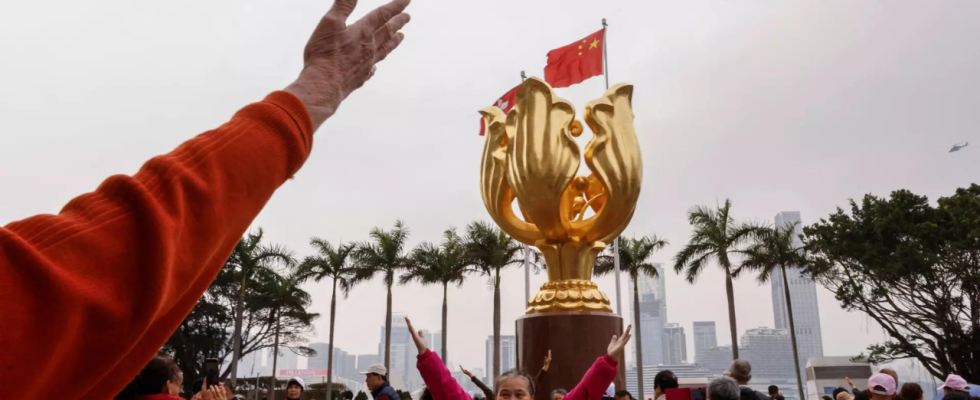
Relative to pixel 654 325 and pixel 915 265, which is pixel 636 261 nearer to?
pixel 915 265

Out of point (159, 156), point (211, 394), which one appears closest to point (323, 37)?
point (159, 156)

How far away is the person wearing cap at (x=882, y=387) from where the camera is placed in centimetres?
447

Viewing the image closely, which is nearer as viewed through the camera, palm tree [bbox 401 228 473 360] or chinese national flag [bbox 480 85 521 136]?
chinese national flag [bbox 480 85 521 136]

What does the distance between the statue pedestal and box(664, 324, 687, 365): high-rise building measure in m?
69.9

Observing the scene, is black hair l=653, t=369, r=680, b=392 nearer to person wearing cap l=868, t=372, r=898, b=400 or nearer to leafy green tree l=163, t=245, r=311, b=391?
person wearing cap l=868, t=372, r=898, b=400

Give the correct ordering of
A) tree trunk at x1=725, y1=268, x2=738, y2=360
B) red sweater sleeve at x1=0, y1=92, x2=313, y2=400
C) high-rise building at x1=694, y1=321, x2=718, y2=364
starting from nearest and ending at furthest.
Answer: red sweater sleeve at x1=0, y1=92, x2=313, y2=400 → tree trunk at x1=725, y1=268, x2=738, y2=360 → high-rise building at x1=694, y1=321, x2=718, y2=364

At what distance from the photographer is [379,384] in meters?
5.34

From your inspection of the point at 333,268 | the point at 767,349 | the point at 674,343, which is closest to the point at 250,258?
the point at 333,268

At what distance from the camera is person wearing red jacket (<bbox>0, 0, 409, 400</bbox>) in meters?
0.57

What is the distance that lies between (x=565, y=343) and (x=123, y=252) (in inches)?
239

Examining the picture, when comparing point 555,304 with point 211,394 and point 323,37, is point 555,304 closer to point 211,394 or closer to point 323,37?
point 211,394

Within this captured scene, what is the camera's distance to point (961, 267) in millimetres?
18156

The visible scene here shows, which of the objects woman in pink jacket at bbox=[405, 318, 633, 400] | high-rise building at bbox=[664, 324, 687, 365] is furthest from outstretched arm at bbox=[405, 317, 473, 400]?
high-rise building at bbox=[664, 324, 687, 365]

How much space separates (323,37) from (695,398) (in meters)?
3.98
